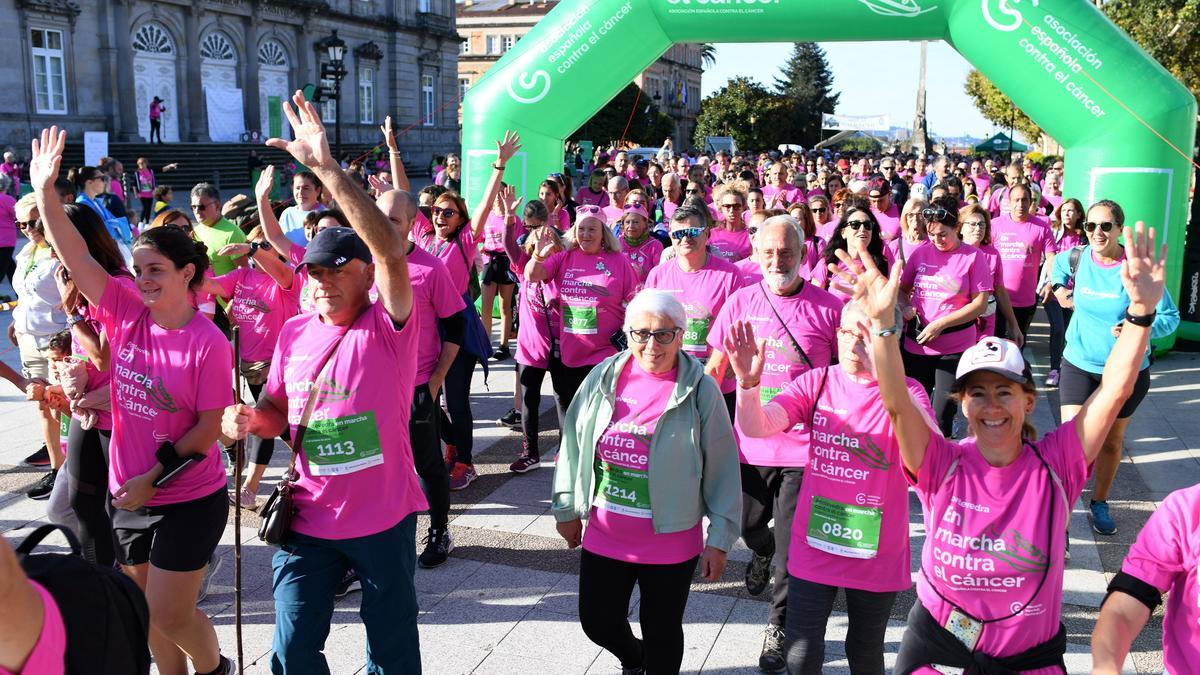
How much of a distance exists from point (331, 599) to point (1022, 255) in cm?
756

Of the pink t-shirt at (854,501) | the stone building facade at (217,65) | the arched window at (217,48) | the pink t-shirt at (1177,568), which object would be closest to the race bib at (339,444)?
the pink t-shirt at (854,501)

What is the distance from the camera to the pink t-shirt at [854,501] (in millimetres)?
3500

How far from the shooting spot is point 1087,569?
5434 mm

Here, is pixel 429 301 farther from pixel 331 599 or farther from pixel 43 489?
pixel 43 489

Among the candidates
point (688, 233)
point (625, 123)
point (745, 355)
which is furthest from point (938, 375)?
point (625, 123)

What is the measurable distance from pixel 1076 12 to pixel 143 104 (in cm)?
3107

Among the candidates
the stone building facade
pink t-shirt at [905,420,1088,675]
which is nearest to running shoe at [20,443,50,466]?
pink t-shirt at [905,420,1088,675]

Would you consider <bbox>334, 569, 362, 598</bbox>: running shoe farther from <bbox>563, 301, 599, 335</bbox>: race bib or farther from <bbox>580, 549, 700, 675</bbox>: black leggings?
<bbox>563, 301, 599, 335</bbox>: race bib

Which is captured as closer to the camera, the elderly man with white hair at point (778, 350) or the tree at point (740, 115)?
the elderly man with white hair at point (778, 350)

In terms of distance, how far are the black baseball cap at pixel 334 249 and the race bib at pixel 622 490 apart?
1136 mm

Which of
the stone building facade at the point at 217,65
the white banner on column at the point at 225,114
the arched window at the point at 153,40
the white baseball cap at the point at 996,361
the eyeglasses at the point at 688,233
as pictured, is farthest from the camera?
the white banner on column at the point at 225,114

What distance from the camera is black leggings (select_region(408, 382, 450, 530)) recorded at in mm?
5148

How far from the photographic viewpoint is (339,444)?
11.0 ft

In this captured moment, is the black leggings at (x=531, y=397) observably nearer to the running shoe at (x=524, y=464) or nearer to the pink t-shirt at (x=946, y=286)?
the running shoe at (x=524, y=464)
